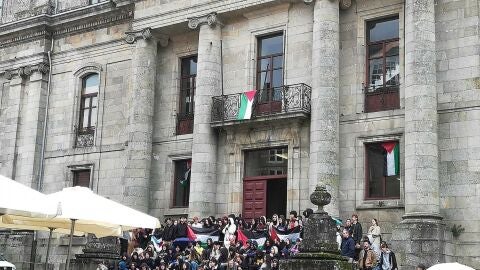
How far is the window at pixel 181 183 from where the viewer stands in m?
28.7

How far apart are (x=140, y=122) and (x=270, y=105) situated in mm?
6116

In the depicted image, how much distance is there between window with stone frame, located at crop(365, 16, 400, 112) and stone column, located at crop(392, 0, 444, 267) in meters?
1.29

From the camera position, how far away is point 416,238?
69.1ft

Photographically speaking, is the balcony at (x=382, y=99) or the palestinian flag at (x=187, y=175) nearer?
the balcony at (x=382, y=99)

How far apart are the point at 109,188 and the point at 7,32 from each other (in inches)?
431

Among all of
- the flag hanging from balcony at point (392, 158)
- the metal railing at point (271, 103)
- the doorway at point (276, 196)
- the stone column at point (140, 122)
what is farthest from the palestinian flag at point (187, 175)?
the flag hanging from balcony at point (392, 158)

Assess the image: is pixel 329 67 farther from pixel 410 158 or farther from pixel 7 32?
pixel 7 32

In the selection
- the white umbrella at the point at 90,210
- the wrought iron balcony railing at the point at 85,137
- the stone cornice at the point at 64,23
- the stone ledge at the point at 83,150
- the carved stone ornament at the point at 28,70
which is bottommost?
the white umbrella at the point at 90,210

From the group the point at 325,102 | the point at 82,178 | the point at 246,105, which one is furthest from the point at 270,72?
the point at 82,178

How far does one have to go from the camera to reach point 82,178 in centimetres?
3266

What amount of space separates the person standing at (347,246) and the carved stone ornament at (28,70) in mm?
20443

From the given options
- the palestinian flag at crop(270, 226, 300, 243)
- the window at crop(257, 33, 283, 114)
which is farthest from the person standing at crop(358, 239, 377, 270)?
the window at crop(257, 33, 283, 114)

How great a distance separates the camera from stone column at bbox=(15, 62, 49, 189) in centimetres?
3359

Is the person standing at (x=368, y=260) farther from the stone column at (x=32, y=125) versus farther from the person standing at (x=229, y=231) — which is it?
the stone column at (x=32, y=125)
